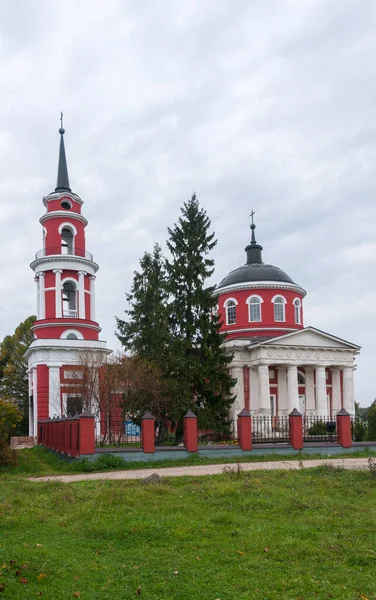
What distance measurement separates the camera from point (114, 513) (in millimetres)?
9523

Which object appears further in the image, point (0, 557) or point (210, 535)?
point (210, 535)

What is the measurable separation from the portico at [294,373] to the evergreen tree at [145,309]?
6558mm

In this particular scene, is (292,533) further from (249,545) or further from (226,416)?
(226,416)

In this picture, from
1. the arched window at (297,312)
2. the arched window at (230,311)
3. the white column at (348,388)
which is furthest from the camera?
the arched window at (297,312)

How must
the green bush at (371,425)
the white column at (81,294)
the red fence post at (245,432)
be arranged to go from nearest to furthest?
the red fence post at (245,432) < the green bush at (371,425) < the white column at (81,294)

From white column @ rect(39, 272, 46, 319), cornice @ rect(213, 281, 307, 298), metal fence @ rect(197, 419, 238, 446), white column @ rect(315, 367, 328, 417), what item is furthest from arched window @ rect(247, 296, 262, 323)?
metal fence @ rect(197, 419, 238, 446)

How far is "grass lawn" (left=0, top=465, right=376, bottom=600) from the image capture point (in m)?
6.16

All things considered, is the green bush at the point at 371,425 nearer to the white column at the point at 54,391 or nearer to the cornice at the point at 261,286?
the cornice at the point at 261,286

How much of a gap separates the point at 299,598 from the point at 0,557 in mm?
3534

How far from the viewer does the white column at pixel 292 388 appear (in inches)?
1398

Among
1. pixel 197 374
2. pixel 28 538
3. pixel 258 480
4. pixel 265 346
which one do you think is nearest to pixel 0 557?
pixel 28 538

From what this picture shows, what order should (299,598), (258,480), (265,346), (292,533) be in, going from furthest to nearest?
(265,346) → (258,480) → (292,533) → (299,598)

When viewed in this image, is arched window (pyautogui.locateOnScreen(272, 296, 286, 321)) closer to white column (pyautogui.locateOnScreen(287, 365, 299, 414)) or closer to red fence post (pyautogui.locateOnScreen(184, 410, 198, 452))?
white column (pyautogui.locateOnScreen(287, 365, 299, 414))

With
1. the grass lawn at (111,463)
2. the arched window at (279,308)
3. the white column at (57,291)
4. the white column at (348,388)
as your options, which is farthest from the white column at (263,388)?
the grass lawn at (111,463)
